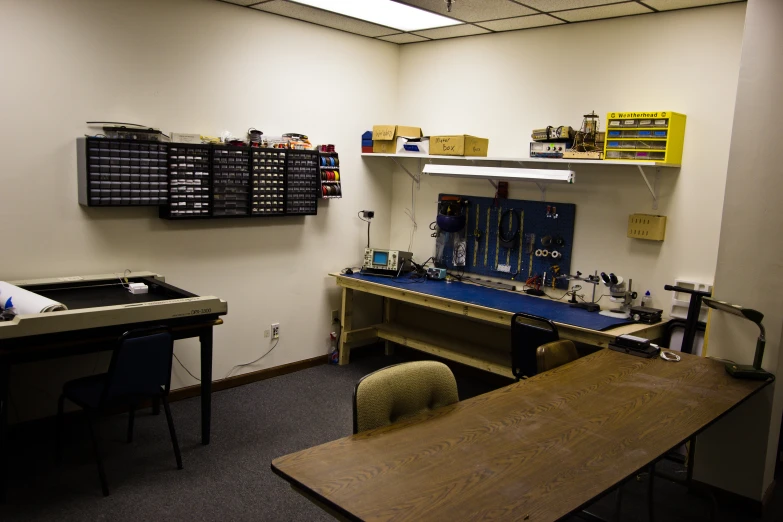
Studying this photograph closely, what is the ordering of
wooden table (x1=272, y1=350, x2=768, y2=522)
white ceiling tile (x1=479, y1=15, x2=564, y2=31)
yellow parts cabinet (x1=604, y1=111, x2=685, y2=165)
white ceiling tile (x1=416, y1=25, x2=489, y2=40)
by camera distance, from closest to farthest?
wooden table (x1=272, y1=350, x2=768, y2=522), yellow parts cabinet (x1=604, y1=111, x2=685, y2=165), white ceiling tile (x1=479, y1=15, x2=564, y2=31), white ceiling tile (x1=416, y1=25, x2=489, y2=40)

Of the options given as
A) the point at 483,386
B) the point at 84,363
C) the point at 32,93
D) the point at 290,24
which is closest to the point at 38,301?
the point at 84,363

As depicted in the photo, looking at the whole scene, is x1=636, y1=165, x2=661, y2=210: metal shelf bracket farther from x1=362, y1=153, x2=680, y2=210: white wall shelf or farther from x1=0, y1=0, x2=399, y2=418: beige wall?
x1=0, y1=0, x2=399, y2=418: beige wall

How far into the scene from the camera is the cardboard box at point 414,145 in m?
5.18

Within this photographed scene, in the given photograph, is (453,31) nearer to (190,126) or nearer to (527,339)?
(190,126)

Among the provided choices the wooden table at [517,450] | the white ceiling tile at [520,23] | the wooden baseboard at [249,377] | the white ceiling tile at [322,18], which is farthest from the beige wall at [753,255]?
the wooden baseboard at [249,377]

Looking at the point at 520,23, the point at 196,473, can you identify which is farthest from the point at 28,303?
the point at 520,23

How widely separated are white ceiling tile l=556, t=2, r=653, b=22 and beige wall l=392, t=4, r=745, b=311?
0.23ft

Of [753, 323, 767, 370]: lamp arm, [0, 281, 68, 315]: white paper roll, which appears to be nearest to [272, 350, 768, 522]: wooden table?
[753, 323, 767, 370]: lamp arm

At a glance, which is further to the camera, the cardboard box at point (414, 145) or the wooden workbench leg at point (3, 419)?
the cardboard box at point (414, 145)

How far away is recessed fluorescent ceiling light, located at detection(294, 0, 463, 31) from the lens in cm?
438

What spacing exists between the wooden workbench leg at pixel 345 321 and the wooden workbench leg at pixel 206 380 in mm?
1760

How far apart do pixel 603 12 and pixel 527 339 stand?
7.76 feet

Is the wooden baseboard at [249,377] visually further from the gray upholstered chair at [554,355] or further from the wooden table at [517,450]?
the wooden table at [517,450]

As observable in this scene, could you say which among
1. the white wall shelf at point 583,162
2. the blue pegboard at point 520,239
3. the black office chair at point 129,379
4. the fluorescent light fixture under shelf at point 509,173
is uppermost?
the white wall shelf at point 583,162
